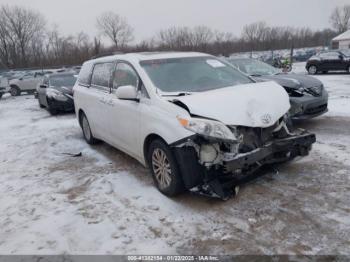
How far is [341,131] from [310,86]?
1098 millimetres

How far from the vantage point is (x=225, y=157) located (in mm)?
3508

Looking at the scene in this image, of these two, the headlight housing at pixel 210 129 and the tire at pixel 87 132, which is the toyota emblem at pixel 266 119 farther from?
the tire at pixel 87 132

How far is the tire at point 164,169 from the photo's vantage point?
3.80 meters

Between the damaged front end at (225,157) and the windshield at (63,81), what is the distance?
31.9ft

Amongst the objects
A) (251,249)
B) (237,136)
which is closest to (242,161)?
(237,136)

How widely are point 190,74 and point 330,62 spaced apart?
1800 cm

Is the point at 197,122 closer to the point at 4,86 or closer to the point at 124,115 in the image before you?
the point at 124,115

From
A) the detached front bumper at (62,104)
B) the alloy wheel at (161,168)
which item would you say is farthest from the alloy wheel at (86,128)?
the detached front bumper at (62,104)

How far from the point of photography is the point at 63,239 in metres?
3.39

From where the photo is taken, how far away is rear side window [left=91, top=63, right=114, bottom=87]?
17.7 feet

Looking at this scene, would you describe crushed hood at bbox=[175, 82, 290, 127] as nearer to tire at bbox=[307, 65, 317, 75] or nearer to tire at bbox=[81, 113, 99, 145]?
tire at bbox=[81, 113, 99, 145]

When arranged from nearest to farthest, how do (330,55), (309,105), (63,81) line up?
(309,105) → (63,81) → (330,55)

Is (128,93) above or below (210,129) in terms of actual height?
above

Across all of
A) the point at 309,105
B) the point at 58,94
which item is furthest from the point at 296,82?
the point at 58,94
